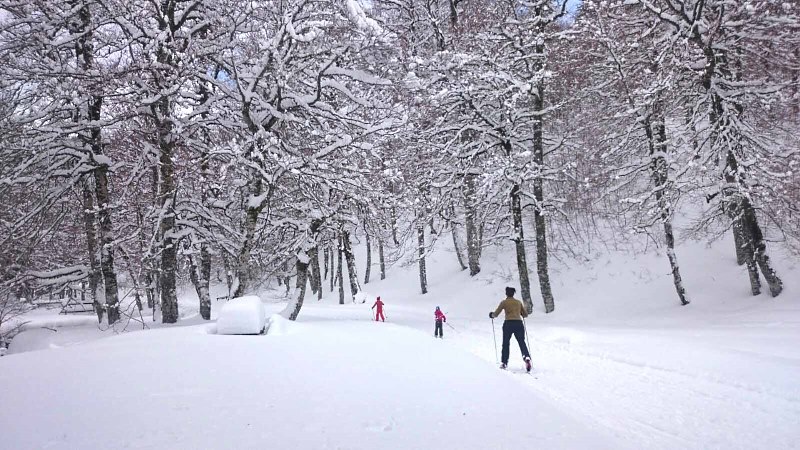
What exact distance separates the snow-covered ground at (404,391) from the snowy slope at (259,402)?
0.02 meters

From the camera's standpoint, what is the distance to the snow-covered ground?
384cm

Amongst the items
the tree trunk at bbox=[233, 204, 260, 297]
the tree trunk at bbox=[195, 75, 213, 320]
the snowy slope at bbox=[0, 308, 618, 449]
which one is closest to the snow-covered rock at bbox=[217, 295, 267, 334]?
the snowy slope at bbox=[0, 308, 618, 449]

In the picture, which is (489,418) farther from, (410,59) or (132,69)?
(410,59)

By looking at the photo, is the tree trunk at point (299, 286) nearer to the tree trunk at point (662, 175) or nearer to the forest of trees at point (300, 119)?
the forest of trees at point (300, 119)

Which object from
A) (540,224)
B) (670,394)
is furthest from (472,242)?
(670,394)

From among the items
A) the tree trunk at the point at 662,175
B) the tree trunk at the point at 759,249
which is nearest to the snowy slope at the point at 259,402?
the tree trunk at the point at 662,175

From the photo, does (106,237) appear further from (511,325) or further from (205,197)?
(511,325)

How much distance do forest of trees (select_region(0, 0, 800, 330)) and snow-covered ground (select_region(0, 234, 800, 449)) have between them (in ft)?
12.1

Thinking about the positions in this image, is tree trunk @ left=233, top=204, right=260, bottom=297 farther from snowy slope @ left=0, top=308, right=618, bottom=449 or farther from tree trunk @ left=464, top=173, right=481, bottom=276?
tree trunk @ left=464, top=173, right=481, bottom=276

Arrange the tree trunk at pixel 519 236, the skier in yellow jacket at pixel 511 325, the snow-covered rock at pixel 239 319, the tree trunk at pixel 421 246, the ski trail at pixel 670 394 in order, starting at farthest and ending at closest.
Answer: the tree trunk at pixel 421 246, the tree trunk at pixel 519 236, the skier in yellow jacket at pixel 511 325, the snow-covered rock at pixel 239 319, the ski trail at pixel 670 394

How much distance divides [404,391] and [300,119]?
26.7 ft

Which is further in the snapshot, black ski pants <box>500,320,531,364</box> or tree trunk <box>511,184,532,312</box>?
tree trunk <box>511,184,532,312</box>

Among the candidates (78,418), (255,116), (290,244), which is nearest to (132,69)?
(255,116)

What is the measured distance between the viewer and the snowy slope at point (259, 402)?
3.65m
